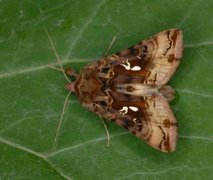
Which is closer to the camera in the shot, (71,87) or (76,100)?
(71,87)

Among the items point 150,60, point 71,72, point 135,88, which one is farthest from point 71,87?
point 150,60

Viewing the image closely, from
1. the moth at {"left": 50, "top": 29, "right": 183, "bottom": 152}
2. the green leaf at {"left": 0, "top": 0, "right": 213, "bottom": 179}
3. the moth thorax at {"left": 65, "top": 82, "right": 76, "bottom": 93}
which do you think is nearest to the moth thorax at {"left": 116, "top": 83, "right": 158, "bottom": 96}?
the moth at {"left": 50, "top": 29, "right": 183, "bottom": 152}

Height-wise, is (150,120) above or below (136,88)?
below

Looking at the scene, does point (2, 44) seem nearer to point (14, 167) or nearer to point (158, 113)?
point (14, 167)

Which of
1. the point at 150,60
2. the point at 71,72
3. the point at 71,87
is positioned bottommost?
the point at 71,87

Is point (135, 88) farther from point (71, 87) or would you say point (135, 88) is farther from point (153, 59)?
point (71, 87)

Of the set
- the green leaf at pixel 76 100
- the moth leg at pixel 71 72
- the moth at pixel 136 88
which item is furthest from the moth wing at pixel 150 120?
the moth leg at pixel 71 72

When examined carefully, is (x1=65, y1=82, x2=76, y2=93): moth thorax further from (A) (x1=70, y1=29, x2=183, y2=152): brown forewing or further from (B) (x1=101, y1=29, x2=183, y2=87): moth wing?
(B) (x1=101, y1=29, x2=183, y2=87): moth wing
